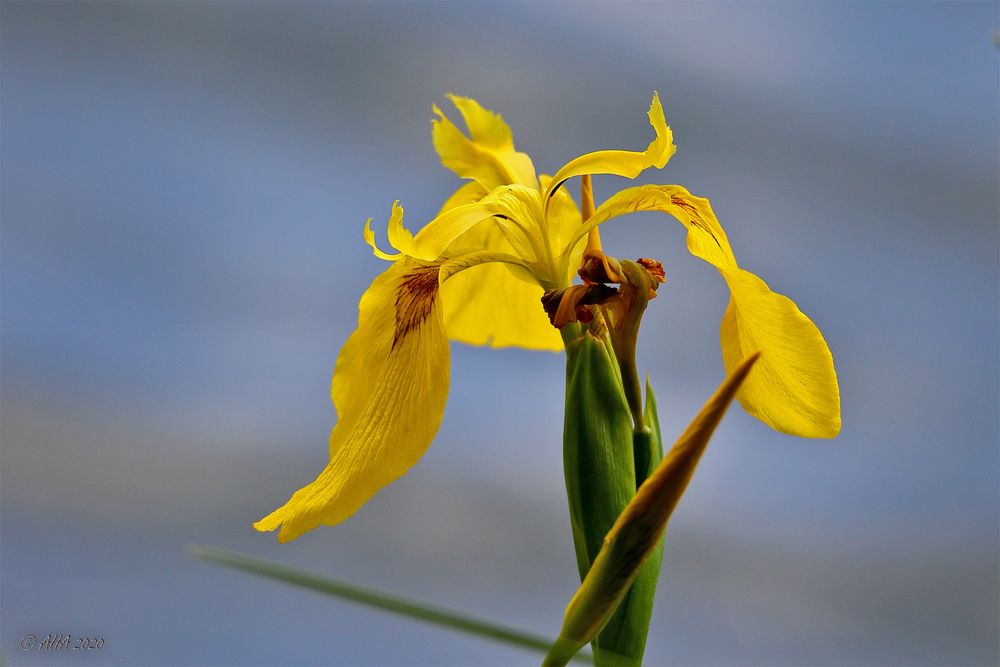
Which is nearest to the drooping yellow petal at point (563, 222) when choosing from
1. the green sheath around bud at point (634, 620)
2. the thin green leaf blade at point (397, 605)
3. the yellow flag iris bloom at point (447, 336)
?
the yellow flag iris bloom at point (447, 336)

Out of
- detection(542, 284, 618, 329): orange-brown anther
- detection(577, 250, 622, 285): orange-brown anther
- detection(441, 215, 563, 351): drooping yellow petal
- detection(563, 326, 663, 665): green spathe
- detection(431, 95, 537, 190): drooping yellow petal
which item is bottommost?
detection(563, 326, 663, 665): green spathe

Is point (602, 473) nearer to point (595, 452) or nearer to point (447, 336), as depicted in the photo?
point (595, 452)

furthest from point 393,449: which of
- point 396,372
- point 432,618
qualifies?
point 432,618

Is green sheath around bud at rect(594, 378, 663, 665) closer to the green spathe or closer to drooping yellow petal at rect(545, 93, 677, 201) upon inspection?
the green spathe

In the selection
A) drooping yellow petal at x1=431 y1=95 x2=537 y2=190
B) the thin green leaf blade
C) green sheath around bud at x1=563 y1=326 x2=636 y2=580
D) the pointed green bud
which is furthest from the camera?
drooping yellow petal at x1=431 y1=95 x2=537 y2=190

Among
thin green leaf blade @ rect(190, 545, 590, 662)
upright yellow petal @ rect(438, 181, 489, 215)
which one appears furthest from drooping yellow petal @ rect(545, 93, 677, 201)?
thin green leaf blade @ rect(190, 545, 590, 662)

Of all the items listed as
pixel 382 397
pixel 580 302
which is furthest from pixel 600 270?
pixel 382 397
